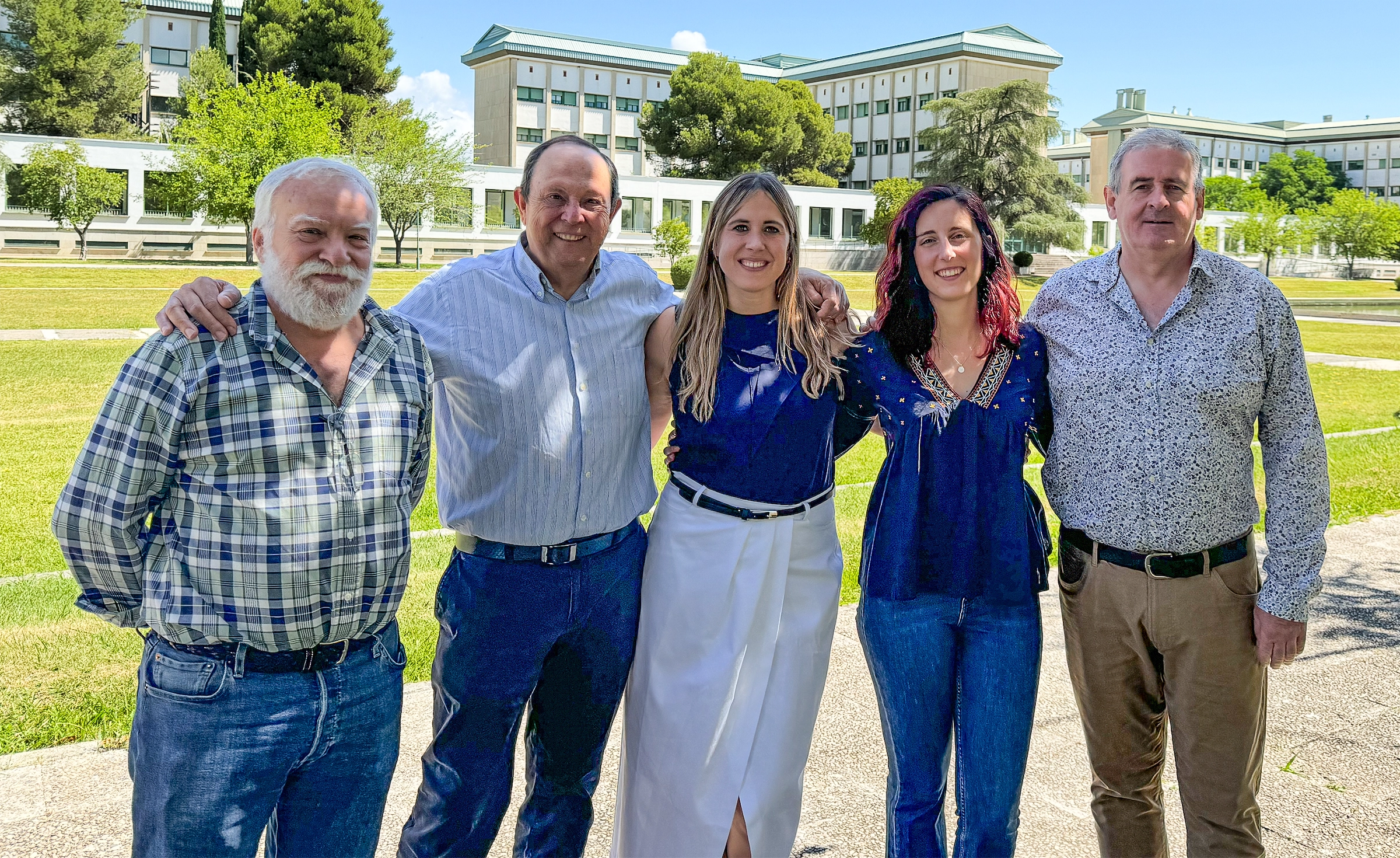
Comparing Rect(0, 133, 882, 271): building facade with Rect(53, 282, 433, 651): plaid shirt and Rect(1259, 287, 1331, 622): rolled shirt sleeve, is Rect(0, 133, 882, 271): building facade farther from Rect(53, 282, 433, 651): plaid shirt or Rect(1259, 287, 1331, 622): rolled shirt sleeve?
Rect(53, 282, 433, 651): plaid shirt

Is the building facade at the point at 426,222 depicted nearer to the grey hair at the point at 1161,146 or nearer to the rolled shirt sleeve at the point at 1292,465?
the grey hair at the point at 1161,146

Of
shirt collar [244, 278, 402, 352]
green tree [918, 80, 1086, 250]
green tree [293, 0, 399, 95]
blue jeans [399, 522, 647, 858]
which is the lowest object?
blue jeans [399, 522, 647, 858]

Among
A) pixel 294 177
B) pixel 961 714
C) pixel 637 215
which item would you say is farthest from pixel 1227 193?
pixel 294 177

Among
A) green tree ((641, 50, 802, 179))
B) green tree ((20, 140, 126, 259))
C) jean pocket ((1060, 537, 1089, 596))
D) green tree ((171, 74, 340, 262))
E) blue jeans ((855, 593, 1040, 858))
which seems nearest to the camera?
blue jeans ((855, 593, 1040, 858))

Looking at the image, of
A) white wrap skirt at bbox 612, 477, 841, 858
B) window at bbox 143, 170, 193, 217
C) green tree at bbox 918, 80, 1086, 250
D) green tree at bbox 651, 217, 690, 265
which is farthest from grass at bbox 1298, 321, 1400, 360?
window at bbox 143, 170, 193, 217

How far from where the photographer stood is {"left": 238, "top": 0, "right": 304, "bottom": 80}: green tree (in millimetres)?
58594

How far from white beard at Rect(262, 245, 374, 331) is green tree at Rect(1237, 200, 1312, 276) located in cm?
7730

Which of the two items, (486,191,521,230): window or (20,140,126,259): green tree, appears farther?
(486,191,521,230): window

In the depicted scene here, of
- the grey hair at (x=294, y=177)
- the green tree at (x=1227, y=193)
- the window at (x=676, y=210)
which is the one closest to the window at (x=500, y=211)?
the window at (x=676, y=210)

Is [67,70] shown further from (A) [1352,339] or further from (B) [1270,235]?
(B) [1270,235]

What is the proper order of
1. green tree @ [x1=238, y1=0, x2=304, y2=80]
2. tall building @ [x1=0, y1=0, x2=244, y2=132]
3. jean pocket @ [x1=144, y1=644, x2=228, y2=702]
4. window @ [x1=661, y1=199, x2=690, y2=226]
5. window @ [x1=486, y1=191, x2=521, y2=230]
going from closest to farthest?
jean pocket @ [x1=144, y1=644, x2=228, y2=702]
window @ [x1=486, y1=191, x2=521, y2=230]
green tree @ [x1=238, y1=0, x2=304, y2=80]
window @ [x1=661, y1=199, x2=690, y2=226]
tall building @ [x1=0, y1=0, x2=244, y2=132]

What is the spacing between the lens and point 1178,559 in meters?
3.18

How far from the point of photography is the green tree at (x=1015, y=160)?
2458 inches

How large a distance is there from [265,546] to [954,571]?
177 cm
